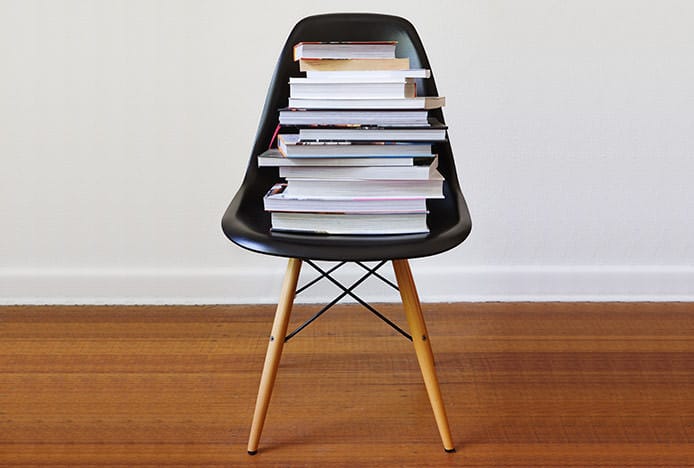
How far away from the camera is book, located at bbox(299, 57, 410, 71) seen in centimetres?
153

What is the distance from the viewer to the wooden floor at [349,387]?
1.66 meters

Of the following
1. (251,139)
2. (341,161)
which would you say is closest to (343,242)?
(341,161)

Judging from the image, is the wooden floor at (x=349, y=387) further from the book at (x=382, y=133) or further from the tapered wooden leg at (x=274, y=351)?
the book at (x=382, y=133)

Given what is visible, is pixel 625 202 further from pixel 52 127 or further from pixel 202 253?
pixel 52 127

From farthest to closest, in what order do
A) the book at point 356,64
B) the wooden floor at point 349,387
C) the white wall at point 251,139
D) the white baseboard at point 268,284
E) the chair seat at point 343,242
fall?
1. the white baseboard at point 268,284
2. the white wall at point 251,139
3. the wooden floor at point 349,387
4. the book at point 356,64
5. the chair seat at point 343,242

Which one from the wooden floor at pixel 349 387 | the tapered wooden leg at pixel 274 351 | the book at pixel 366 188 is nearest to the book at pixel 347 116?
the book at pixel 366 188

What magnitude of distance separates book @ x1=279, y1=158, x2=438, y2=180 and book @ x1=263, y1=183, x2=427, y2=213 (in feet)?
0.13

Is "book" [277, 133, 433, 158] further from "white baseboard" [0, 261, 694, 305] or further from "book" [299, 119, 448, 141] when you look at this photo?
"white baseboard" [0, 261, 694, 305]

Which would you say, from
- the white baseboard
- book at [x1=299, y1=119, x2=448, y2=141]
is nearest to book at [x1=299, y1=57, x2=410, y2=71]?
book at [x1=299, y1=119, x2=448, y2=141]

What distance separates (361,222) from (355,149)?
13cm

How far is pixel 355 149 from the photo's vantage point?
147 cm

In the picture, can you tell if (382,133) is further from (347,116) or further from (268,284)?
(268,284)

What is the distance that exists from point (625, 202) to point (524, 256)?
332mm

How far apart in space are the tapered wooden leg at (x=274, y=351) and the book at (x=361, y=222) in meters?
0.11
